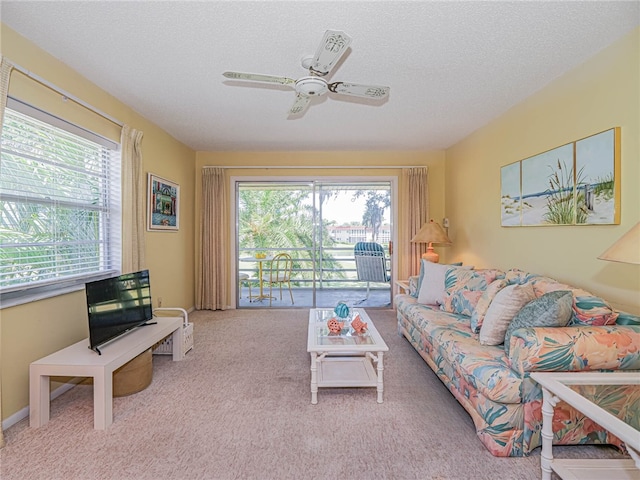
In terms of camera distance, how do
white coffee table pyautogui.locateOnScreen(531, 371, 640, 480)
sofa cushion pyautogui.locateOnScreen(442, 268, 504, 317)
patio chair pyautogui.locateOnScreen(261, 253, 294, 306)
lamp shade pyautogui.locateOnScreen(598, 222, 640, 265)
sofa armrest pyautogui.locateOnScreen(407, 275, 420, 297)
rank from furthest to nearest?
patio chair pyautogui.locateOnScreen(261, 253, 294, 306) → sofa armrest pyautogui.locateOnScreen(407, 275, 420, 297) → sofa cushion pyautogui.locateOnScreen(442, 268, 504, 317) → white coffee table pyautogui.locateOnScreen(531, 371, 640, 480) → lamp shade pyautogui.locateOnScreen(598, 222, 640, 265)

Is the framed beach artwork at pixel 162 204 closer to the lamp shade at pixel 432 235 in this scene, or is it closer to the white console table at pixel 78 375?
the white console table at pixel 78 375

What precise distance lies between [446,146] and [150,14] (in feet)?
13.8

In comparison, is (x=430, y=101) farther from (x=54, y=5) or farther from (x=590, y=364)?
(x=54, y=5)

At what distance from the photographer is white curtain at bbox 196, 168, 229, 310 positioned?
511cm

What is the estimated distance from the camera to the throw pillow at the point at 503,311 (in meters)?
2.17

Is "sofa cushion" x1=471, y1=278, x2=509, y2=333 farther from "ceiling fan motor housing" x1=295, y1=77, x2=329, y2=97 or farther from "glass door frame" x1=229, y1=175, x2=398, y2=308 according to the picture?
"glass door frame" x1=229, y1=175, x2=398, y2=308

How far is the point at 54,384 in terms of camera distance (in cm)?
244

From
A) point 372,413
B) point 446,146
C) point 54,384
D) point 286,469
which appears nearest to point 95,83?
point 54,384

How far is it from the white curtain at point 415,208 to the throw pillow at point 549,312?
3.16 metres

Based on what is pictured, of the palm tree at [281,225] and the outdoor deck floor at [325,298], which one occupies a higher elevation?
the palm tree at [281,225]

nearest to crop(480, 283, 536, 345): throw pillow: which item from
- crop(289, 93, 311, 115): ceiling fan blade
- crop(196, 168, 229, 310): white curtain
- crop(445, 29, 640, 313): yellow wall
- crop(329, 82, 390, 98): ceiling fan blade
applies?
crop(445, 29, 640, 313): yellow wall

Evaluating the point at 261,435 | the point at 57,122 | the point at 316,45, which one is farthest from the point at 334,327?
the point at 57,122

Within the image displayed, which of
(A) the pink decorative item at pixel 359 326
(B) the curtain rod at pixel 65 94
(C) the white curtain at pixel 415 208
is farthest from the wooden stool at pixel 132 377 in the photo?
(C) the white curtain at pixel 415 208

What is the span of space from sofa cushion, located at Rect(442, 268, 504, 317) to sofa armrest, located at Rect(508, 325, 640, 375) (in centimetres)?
112
